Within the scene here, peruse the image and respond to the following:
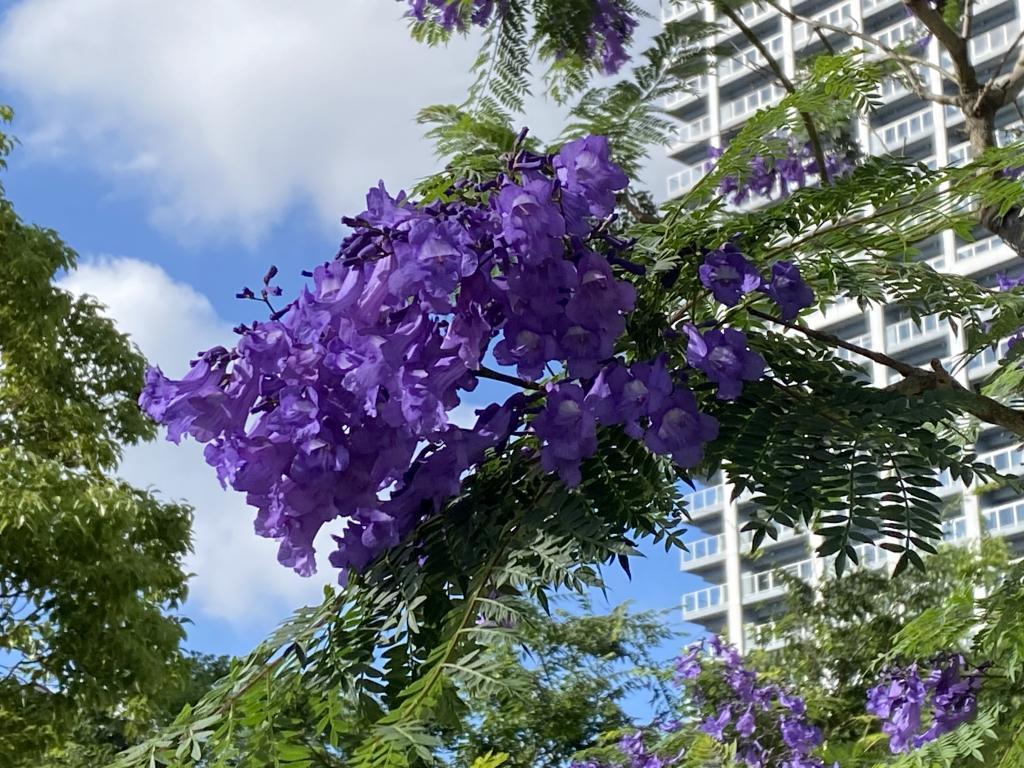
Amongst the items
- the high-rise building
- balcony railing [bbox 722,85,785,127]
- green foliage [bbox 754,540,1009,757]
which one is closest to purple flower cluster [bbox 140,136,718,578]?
green foliage [bbox 754,540,1009,757]

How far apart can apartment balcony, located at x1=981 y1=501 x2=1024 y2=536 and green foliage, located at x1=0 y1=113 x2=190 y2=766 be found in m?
35.2

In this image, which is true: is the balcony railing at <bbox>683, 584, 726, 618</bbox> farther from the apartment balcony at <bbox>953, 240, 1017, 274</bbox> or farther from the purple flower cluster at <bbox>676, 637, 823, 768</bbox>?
the purple flower cluster at <bbox>676, 637, 823, 768</bbox>

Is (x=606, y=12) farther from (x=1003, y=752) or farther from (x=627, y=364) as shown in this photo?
(x=627, y=364)

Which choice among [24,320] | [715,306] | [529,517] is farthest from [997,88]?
[24,320]

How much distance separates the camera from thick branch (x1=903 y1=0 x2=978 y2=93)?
273 cm

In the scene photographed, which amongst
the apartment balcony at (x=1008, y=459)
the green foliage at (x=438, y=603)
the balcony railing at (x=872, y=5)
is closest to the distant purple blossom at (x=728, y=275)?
the green foliage at (x=438, y=603)

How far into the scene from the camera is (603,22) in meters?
3.73

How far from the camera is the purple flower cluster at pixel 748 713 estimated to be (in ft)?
18.1

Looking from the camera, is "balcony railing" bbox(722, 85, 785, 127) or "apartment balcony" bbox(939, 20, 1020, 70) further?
"balcony railing" bbox(722, 85, 785, 127)

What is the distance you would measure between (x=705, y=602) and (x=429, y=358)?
168 feet

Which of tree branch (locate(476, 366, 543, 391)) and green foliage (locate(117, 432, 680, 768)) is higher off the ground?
tree branch (locate(476, 366, 543, 391))

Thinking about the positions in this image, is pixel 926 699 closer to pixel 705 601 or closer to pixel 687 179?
pixel 687 179

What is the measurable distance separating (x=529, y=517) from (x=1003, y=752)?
60.5 inches

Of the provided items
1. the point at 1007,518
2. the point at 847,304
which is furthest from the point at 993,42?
the point at 1007,518
